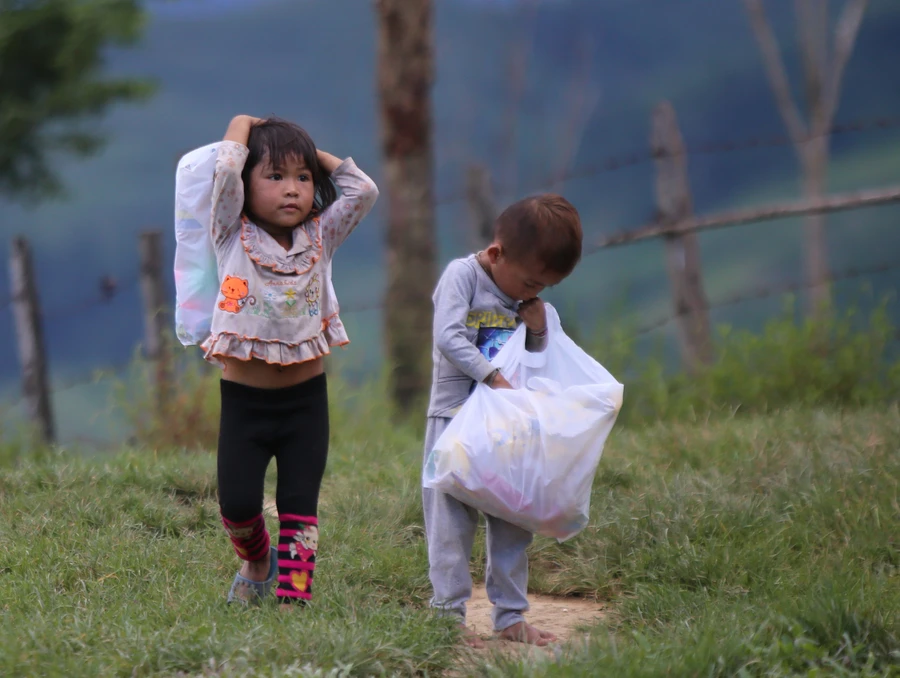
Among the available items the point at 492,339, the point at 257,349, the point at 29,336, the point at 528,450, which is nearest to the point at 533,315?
the point at 492,339

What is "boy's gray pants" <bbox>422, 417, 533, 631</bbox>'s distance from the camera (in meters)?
3.33

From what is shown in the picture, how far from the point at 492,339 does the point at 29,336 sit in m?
5.51

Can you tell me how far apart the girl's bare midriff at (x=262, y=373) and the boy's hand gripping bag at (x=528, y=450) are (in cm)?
55

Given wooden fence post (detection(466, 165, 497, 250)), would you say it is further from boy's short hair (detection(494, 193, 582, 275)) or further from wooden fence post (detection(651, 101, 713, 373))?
boy's short hair (detection(494, 193, 582, 275))

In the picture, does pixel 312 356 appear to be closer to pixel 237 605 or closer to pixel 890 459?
pixel 237 605

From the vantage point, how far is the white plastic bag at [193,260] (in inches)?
136

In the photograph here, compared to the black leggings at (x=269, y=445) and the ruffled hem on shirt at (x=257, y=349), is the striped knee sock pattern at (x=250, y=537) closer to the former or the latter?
the black leggings at (x=269, y=445)

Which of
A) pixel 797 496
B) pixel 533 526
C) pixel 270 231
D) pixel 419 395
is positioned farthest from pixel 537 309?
pixel 419 395

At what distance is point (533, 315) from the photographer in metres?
3.38

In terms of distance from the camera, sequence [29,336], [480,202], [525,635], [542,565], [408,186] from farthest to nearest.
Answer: [408,186], [29,336], [480,202], [542,565], [525,635]

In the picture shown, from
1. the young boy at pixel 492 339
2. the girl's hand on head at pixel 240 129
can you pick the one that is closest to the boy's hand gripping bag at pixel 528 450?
the young boy at pixel 492 339

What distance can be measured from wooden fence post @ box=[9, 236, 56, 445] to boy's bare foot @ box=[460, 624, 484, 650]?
5372 millimetres

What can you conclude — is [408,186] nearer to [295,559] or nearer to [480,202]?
[480,202]

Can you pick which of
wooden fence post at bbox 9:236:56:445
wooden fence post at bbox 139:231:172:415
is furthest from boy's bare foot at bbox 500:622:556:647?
wooden fence post at bbox 9:236:56:445
